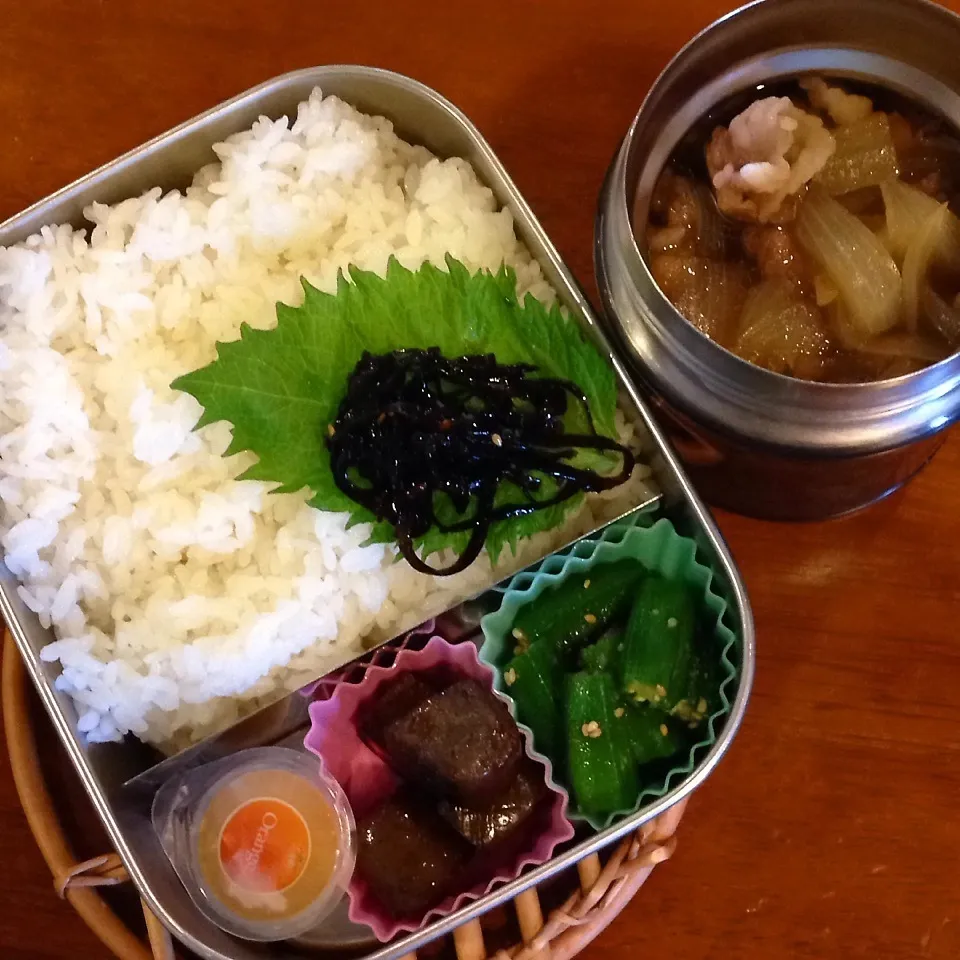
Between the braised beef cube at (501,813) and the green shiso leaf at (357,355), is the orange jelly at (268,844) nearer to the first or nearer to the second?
the braised beef cube at (501,813)

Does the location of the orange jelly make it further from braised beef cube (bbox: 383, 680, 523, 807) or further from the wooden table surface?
the wooden table surface

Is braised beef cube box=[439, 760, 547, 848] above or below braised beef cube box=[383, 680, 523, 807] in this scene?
below

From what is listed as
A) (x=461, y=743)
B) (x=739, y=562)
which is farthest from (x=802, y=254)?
(x=461, y=743)

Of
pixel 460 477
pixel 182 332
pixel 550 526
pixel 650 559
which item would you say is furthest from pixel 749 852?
pixel 182 332

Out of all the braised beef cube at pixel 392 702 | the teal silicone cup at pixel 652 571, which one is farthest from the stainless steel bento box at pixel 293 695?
the braised beef cube at pixel 392 702

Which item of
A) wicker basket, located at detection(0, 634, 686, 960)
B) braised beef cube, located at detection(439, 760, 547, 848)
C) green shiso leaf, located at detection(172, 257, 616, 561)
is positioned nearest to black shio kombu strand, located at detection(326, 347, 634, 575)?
green shiso leaf, located at detection(172, 257, 616, 561)

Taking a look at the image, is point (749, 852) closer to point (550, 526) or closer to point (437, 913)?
point (437, 913)

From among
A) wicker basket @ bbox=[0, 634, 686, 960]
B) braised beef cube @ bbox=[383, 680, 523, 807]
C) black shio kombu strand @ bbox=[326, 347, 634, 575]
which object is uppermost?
black shio kombu strand @ bbox=[326, 347, 634, 575]
